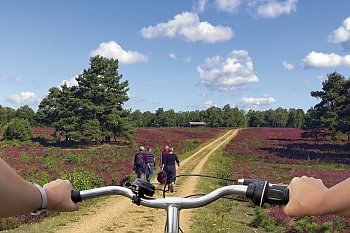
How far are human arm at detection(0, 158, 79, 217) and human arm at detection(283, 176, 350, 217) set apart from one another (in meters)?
1.01

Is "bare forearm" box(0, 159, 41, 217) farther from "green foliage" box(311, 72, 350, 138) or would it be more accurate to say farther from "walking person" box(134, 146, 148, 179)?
"green foliage" box(311, 72, 350, 138)

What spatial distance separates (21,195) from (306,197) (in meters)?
1.09

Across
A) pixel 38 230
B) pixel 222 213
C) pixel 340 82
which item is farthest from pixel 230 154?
pixel 38 230

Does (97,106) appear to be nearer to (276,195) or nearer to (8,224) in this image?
(8,224)

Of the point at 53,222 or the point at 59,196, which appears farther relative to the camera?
the point at 53,222

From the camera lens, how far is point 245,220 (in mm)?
12664

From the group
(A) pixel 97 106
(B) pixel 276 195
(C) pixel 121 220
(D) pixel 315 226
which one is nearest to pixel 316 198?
(B) pixel 276 195

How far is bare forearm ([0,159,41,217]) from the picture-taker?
4.23 feet

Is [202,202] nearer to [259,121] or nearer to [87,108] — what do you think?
[87,108]

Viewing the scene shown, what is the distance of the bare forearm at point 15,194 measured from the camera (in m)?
1.29

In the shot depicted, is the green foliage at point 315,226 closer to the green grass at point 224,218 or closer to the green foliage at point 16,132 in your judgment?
the green grass at point 224,218

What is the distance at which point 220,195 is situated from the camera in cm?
187

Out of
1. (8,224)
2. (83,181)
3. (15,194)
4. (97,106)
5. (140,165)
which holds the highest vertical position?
(97,106)

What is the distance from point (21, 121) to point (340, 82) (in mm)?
47025
